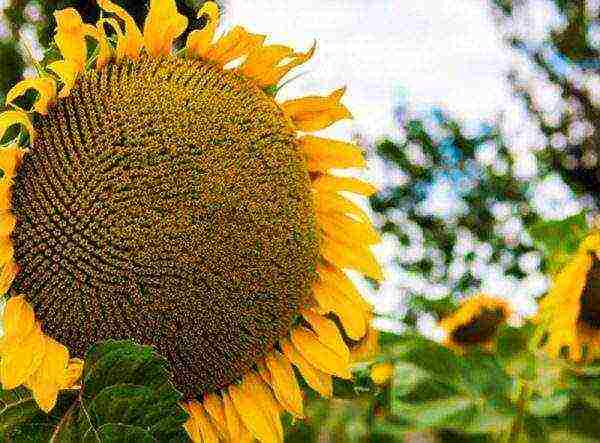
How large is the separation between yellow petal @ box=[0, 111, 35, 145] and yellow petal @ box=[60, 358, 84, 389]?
0.19 meters

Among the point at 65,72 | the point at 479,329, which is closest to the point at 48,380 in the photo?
the point at 65,72

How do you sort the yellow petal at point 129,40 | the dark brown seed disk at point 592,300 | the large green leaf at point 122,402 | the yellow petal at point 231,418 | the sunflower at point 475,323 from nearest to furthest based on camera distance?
1. the large green leaf at point 122,402
2. the yellow petal at point 129,40
3. the yellow petal at point 231,418
4. the dark brown seed disk at point 592,300
5. the sunflower at point 475,323

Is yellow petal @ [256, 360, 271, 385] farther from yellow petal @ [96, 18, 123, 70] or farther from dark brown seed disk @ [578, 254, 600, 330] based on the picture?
dark brown seed disk @ [578, 254, 600, 330]

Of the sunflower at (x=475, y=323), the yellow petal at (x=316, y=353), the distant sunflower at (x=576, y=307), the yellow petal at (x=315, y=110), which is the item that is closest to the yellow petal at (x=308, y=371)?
the yellow petal at (x=316, y=353)

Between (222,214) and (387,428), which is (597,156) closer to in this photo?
(387,428)

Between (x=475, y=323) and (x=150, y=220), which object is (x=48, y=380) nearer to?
(x=150, y=220)

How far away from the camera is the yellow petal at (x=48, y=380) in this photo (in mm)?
805

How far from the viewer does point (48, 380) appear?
809 mm

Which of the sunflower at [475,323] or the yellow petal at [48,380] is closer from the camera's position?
the yellow petal at [48,380]

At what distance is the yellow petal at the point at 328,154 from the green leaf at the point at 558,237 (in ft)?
3.36

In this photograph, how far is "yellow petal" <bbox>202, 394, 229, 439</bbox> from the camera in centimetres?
98

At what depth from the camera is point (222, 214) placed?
2.79 feet

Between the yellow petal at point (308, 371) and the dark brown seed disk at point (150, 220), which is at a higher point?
the dark brown seed disk at point (150, 220)

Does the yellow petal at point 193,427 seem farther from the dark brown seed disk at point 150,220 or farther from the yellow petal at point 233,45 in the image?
the yellow petal at point 233,45
